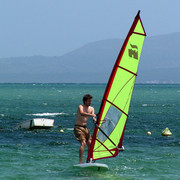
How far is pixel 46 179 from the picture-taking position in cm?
1850

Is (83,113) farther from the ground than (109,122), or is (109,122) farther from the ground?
(83,113)

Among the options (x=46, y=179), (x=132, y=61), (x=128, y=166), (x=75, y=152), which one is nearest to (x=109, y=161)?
(x=128, y=166)

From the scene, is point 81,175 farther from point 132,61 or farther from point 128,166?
point 132,61

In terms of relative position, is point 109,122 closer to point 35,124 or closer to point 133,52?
point 133,52

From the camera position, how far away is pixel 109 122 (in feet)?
59.3

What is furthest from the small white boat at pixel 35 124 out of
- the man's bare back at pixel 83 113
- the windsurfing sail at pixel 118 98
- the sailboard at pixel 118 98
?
the man's bare back at pixel 83 113

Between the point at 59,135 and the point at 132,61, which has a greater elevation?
the point at 132,61

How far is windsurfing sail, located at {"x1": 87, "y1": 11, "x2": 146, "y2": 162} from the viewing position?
56.6 ft

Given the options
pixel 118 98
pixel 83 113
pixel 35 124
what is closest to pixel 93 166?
pixel 83 113

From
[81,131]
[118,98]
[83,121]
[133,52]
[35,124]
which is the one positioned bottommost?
[35,124]

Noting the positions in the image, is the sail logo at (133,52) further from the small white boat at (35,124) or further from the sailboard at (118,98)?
the small white boat at (35,124)

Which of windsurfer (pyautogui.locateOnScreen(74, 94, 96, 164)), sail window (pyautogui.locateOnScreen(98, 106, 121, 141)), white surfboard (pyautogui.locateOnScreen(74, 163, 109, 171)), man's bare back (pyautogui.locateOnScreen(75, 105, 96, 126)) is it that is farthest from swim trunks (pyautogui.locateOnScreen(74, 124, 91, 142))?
white surfboard (pyautogui.locateOnScreen(74, 163, 109, 171))

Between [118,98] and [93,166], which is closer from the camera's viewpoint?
[118,98]

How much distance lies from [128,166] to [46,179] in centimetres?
430
